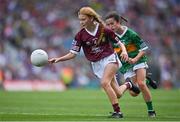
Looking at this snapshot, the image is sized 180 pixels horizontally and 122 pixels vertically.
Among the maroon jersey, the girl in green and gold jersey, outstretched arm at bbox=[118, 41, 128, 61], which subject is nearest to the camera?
outstretched arm at bbox=[118, 41, 128, 61]

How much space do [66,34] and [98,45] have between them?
21120 mm

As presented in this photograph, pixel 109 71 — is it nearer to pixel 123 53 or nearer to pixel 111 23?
pixel 123 53

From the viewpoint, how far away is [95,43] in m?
14.7

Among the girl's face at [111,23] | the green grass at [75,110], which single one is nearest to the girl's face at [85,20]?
the girl's face at [111,23]

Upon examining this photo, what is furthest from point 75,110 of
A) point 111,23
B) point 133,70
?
point 111,23

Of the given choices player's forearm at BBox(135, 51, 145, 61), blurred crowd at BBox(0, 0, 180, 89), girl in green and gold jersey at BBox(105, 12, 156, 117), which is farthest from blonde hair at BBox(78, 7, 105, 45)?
blurred crowd at BBox(0, 0, 180, 89)

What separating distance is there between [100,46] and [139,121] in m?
2.10

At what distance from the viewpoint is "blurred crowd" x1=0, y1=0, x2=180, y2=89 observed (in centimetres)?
3381

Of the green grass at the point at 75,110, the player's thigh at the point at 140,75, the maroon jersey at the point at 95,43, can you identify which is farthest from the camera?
the player's thigh at the point at 140,75

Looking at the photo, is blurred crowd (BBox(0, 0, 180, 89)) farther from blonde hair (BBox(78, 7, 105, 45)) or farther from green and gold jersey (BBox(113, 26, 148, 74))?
blonde hair (BBox(78, 7, 105, 45))

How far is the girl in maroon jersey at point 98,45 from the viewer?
1457cm

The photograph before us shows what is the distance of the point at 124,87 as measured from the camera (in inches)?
616

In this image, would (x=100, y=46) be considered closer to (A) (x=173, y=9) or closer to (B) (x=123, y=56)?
(B) (x=123, y=56)

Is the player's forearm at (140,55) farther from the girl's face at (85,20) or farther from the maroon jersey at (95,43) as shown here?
the girl's face at (85,20)
